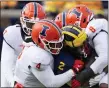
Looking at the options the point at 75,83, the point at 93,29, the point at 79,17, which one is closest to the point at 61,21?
the point at 79,17

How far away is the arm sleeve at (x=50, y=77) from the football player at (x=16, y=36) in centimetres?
49

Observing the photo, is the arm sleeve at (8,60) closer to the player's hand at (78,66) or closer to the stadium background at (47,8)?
the player's hand at (78,66)

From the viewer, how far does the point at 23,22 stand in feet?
13.6

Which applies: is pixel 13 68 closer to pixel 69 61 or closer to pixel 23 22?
pixel 23 22

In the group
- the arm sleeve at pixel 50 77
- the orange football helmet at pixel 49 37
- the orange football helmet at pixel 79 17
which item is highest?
the orange football helmet at pixel 79 17

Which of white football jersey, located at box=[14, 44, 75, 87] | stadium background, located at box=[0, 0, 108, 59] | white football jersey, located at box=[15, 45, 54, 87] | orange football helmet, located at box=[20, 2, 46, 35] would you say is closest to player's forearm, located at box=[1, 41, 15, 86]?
orange football helmet, located at box=[20, 2, 46, 35]

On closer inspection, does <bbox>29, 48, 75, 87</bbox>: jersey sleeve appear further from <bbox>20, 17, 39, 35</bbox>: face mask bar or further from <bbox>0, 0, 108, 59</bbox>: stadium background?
<bbox>0, 0, 108, 59</bbox>: stadium background

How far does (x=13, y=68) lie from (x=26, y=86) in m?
0.44

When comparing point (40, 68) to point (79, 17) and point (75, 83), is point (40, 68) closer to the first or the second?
point (75, 83)

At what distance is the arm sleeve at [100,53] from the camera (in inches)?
146

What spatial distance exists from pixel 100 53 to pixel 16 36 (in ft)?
2.59

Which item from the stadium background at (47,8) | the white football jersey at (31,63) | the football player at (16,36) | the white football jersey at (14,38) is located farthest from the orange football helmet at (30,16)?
the stadium background at (47,8)

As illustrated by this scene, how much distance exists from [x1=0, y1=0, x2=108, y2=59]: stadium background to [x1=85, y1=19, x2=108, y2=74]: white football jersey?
124 inches

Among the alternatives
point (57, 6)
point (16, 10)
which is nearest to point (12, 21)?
point (16, 10)
